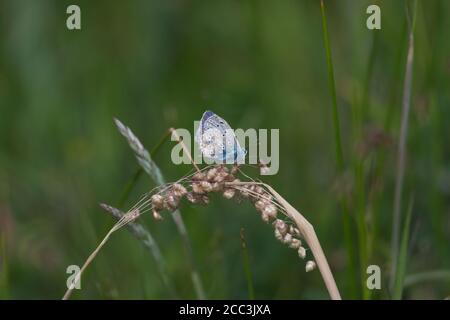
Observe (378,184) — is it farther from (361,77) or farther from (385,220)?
(361,77)

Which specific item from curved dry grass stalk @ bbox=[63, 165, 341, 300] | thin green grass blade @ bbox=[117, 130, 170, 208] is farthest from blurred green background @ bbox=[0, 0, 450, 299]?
curved dry grass stalk @ bbox=[63, 165, 341, 300]

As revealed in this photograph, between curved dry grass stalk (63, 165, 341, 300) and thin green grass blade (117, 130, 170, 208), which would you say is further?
thin green grass blade (117, 130, 170, 208)

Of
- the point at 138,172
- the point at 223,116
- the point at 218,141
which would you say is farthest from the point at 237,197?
the point at 223,116

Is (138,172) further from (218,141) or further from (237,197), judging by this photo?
(237,197)

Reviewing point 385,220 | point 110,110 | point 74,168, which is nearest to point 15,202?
point 74,168

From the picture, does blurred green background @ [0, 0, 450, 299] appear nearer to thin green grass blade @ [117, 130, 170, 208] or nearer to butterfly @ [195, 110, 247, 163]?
thin green grass blade @ [117, 130, 170, 208]

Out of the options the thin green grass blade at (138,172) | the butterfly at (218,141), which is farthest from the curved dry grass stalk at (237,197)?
the thin green grass blade at (138,172)
